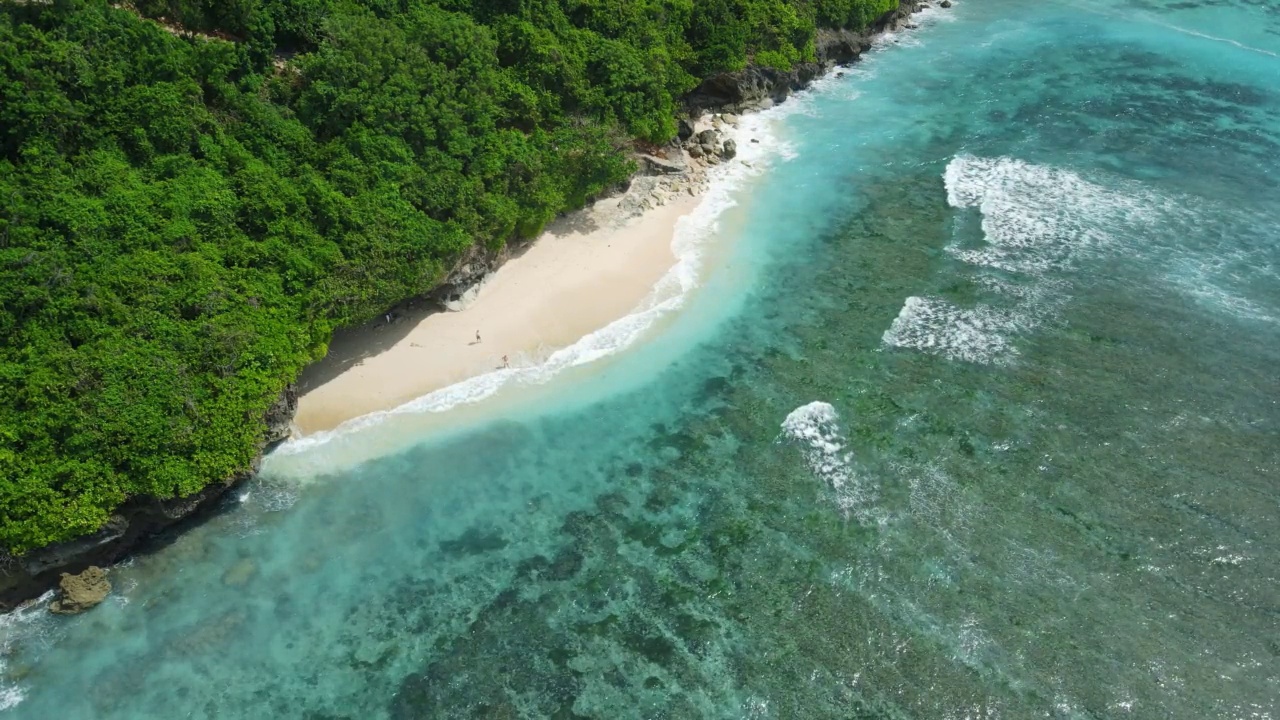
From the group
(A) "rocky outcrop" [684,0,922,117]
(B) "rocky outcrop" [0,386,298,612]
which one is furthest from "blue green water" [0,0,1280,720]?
(A) "rocky outcrop" [684,0,922,117]

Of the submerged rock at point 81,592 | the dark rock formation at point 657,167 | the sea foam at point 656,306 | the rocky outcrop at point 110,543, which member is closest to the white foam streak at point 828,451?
the sea foam at point 656,306

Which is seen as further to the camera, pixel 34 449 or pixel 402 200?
pixel 402 200

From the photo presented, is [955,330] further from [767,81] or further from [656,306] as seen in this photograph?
[767,81]

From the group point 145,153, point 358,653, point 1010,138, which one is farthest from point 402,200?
point 1010,138

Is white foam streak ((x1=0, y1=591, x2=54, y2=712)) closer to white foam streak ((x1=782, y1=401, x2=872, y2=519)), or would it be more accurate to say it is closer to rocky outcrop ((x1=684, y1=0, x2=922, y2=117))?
white foam streak ((x1=782, y1=401, x2=872, y2=519))

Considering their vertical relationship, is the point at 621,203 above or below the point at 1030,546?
above

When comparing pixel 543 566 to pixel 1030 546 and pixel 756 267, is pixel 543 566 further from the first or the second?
pixel 756 267

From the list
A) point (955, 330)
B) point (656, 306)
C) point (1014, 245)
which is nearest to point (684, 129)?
point (656, 306)
